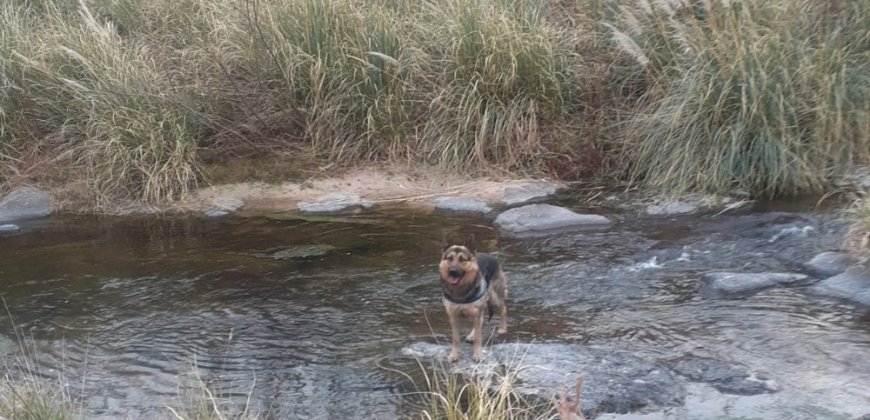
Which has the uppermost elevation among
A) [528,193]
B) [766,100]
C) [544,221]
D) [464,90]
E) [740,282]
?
[464,90]

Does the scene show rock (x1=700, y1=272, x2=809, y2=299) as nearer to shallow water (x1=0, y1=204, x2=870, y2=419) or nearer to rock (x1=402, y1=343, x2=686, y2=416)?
shallow water (x1=0, y1=204, x2=870, y2=419)

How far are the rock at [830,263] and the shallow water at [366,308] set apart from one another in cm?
15

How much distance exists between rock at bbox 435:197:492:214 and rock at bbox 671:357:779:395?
152 inches

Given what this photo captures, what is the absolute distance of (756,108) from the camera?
7988 mm

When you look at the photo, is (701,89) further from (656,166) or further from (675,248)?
(675,248)

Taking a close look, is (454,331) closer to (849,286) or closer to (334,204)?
(849,286)

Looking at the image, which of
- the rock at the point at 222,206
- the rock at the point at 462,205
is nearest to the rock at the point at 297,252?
the rock at the point at 462,205

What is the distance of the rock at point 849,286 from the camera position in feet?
18.7

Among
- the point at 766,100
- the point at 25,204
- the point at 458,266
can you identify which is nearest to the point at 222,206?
the point at 25,204

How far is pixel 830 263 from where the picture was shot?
631 cm

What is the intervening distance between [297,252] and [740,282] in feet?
11.2

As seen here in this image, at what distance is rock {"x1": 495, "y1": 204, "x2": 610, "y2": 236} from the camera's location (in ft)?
26.0

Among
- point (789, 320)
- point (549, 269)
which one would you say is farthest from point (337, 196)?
point (789, 320)

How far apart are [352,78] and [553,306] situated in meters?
4.45
